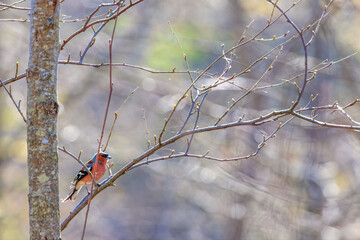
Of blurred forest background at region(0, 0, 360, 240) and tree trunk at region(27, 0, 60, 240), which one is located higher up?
blurred forest background at region(0, 0, 360, 240)

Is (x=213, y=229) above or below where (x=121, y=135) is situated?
below

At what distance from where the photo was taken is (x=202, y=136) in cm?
1123

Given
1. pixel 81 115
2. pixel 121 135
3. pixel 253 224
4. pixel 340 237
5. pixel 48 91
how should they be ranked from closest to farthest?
pixel 48 91 → pixel 340 237 → pixel 253 224 → pixel 121 135 → pixel 81 115

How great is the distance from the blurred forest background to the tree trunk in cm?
555

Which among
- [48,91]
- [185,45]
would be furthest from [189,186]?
[48,91]

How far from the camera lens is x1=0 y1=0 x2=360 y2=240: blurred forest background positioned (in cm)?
958

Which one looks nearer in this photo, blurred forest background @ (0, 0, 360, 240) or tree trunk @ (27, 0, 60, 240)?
tree trunk @ (27, 0, 60, 240)

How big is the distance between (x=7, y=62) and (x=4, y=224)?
374 centimetres

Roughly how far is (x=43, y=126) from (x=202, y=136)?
345 inches

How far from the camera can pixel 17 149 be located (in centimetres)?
1233

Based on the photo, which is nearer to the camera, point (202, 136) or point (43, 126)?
point (43, 126)

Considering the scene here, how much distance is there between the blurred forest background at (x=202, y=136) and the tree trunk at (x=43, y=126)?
555 centimetres

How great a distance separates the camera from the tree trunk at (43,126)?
253 centimetres

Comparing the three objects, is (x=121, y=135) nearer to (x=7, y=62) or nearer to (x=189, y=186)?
(x=189, y=186)
